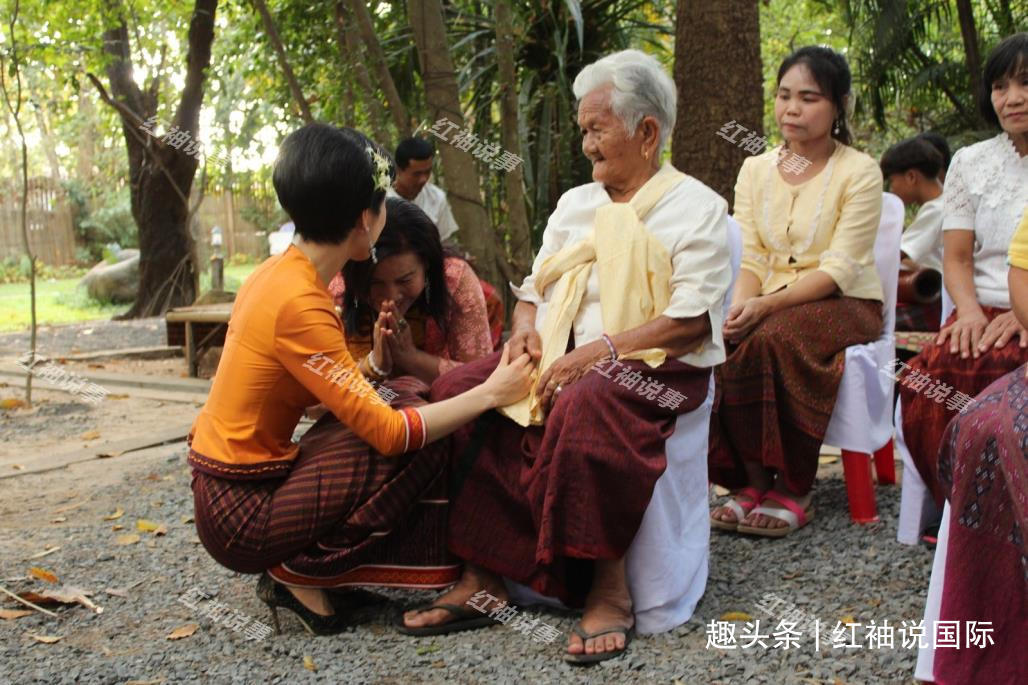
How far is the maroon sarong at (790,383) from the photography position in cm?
369

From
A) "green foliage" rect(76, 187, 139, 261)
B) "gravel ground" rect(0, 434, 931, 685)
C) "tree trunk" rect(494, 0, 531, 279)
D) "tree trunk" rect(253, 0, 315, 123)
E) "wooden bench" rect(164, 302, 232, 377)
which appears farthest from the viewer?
"green foliage" rect(76, 187, 139, 261)

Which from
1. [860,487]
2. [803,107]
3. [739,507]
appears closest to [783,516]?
[739,507]

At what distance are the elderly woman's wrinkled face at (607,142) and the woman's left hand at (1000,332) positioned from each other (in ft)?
3.88

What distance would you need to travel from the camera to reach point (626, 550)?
9.64 feet

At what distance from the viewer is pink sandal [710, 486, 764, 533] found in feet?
12.5

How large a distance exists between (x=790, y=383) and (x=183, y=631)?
2.07 m

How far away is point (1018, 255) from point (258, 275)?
187cm

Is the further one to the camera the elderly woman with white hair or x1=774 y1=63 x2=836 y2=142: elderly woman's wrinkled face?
x1=774 y1=63 x2=836 y2=142: elderly woman's wrinkled face

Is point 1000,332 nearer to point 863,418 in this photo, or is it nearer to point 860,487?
point 863,418

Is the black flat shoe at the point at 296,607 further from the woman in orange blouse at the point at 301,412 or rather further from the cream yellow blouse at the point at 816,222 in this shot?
the cream yellow blouse at the point at 816,222

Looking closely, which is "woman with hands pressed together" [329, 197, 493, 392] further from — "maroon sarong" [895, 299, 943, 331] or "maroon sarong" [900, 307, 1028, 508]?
"maroon sarong" [895, 299, 943, 331]

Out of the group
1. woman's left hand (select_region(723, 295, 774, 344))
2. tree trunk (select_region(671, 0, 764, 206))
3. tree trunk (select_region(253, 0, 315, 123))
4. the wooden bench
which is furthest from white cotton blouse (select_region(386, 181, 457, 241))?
woman's left hand (select_region(723, 295, 774, 344))

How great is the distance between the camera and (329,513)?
112 inches

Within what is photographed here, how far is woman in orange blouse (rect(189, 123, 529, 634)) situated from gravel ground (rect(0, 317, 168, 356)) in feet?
26.1
